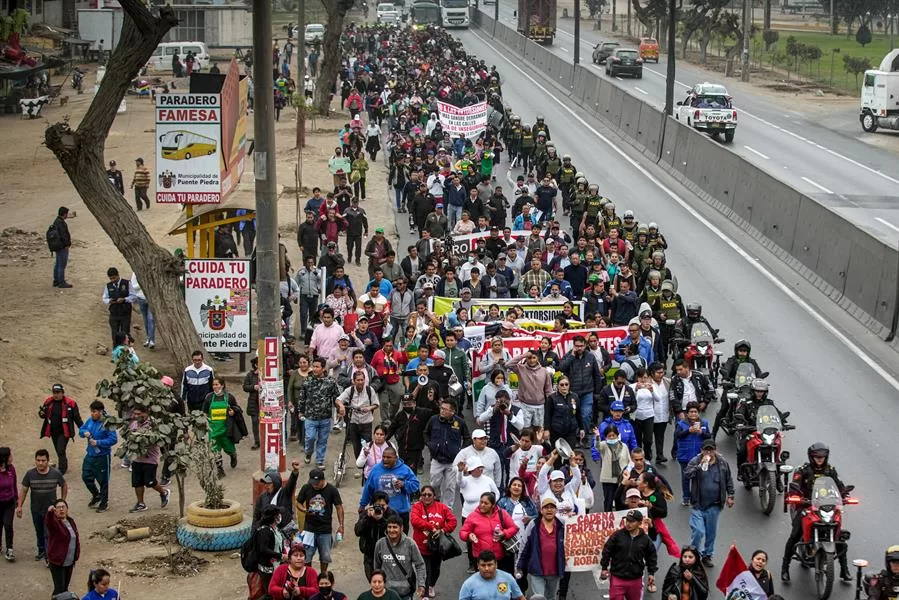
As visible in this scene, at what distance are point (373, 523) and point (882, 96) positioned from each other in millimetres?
46603

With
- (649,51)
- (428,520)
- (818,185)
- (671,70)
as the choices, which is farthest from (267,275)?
(649,51)

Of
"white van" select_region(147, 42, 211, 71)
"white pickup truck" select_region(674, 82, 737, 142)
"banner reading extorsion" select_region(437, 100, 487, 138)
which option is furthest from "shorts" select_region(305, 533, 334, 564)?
"white van" select_region(147, 42, 211, 71)

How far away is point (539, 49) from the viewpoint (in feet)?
239

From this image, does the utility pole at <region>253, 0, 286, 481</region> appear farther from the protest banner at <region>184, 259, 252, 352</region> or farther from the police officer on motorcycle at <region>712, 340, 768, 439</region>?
the police officer on motorcycle at <region>712, 340, 768, 439</region>

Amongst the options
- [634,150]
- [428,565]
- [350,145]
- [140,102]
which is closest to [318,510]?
[428,565]

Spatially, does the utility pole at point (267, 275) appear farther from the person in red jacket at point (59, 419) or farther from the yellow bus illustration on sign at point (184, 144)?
the yellow bus illustration on sign at point (184, 144)

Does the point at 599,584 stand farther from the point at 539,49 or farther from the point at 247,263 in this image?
the point at 539,49

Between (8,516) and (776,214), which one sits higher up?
(776,214)

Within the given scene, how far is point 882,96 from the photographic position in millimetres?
56312

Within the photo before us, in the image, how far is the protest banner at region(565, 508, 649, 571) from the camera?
14.4 metres

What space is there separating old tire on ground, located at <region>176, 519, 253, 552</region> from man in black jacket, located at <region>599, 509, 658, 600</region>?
442cm

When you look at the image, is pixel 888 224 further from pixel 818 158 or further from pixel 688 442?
pixel 688 442

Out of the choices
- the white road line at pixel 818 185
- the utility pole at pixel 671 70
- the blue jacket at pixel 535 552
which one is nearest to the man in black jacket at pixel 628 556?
the blue jacket at pixel 535 552

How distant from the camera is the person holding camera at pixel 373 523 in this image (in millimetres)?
13883
